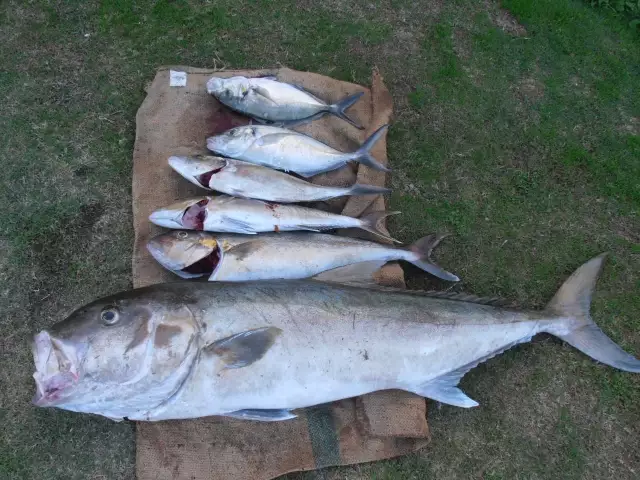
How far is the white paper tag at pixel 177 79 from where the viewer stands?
14.1ft

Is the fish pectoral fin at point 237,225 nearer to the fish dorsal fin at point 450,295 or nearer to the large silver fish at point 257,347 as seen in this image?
the large silver fish at point 257,347

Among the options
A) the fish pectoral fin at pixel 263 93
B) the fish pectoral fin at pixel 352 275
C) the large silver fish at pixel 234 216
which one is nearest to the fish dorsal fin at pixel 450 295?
the fish pectoral fin at pixel 352 275

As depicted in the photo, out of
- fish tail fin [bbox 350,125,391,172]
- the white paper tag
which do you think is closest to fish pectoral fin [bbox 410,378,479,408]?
fish tail fin [bbox 350,125,391,172]

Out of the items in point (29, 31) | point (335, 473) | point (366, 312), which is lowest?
point (335, 473)

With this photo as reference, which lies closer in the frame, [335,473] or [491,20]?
[335,473]

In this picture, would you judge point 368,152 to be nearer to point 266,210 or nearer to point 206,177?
point 266,210

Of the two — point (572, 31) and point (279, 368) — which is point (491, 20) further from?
point (279, 368)

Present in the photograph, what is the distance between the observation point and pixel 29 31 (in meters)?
4.47

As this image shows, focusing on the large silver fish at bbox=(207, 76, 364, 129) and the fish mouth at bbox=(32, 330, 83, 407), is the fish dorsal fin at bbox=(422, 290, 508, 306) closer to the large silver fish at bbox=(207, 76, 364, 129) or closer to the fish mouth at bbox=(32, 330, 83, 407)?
the large silver fish at bbox=(207, 76, 364, 129)

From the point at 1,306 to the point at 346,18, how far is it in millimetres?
3944

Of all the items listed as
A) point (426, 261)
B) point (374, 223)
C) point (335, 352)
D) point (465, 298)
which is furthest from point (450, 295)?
point (335, 352)

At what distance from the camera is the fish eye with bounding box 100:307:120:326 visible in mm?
2619

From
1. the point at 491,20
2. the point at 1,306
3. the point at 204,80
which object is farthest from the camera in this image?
the point at 491,20

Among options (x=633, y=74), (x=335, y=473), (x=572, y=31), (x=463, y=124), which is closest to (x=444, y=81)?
(x=463, y=124)
